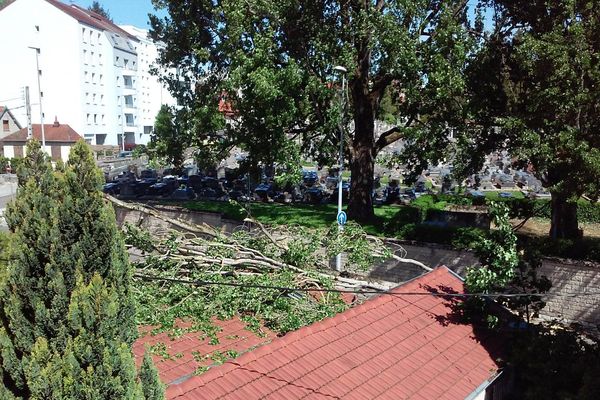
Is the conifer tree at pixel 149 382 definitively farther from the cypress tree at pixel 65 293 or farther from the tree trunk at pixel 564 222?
the tree trunk at pixel 564 222

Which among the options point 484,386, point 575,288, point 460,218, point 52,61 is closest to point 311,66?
point 460,218

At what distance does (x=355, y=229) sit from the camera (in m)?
13.8

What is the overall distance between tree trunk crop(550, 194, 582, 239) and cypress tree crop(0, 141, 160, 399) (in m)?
16.6

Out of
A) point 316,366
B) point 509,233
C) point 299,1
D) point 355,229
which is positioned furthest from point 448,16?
point 316,366

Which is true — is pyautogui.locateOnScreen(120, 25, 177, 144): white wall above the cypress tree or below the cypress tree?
above

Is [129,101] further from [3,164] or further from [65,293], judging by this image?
[65,293]

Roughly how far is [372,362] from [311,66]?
12589 millimetres

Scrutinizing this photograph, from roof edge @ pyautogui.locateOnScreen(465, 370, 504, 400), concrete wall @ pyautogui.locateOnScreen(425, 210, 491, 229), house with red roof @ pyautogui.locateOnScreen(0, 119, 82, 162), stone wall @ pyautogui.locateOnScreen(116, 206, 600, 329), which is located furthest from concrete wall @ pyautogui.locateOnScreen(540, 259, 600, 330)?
house with red roof @ pyautogui.locateOnScreen(0, 119, 82, 162)

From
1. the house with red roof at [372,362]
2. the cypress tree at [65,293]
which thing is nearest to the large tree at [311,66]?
the house with red roof at [372,362]

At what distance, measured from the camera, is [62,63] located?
54406 millimetres

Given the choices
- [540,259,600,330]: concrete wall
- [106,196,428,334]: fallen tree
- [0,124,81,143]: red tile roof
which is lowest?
[540,259,600,330]: concrete wall

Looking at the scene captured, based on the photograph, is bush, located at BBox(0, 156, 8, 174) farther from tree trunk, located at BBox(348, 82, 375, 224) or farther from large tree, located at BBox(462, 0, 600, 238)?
large tree, located at BBox(462, 0, 600, 238)

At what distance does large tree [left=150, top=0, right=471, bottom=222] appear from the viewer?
17.1 meters

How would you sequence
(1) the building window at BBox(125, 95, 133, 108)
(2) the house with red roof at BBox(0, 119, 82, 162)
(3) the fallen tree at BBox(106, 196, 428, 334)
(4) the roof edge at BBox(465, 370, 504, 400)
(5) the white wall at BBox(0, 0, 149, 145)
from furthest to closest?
(1) the building window at BBox(125, 95, 133, 108) < (5) the white wall at BBox(0, 0, 149, 145) < (2) the house with red roof at BBox(0, 119, 82, 162) < (3) the fallen tree at BBox(106, 196, 428, 334) < (4) the roof edge at BBox(465, 370, 504, 400)
